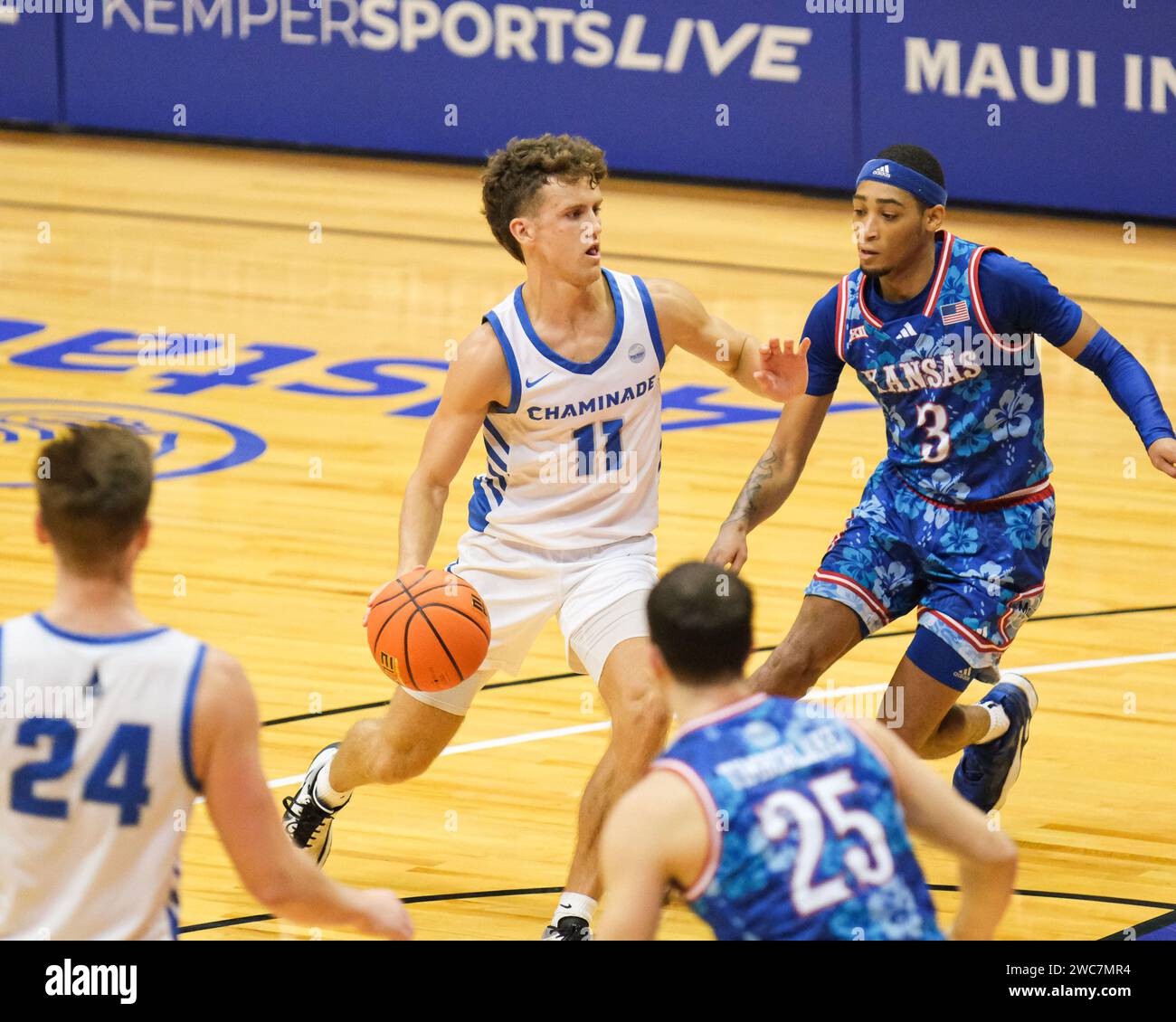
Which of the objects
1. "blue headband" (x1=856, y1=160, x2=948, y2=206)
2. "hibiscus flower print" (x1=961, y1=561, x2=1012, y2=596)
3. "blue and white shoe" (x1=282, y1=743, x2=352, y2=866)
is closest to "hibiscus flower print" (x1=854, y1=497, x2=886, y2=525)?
"hibiscus flower print" (x1=961, y1=561, x2=1012, y2=596)

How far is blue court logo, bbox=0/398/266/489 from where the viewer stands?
1105 cm

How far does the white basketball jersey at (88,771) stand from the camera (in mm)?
3570

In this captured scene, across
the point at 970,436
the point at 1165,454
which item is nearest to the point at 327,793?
the point at 970,436

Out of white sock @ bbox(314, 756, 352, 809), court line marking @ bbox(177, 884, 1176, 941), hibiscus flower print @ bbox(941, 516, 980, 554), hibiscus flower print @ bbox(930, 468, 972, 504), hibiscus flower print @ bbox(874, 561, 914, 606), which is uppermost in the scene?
hibiscus flower print @ bbox(930, 468, 972, 504)

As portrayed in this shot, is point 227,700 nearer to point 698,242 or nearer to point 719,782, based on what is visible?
point 719,782

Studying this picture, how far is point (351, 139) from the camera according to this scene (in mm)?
19297

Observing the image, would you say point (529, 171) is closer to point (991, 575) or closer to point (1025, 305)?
point (1025, 305)

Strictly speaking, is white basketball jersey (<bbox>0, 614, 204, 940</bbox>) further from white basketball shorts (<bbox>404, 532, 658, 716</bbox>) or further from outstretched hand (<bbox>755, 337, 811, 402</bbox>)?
outstretched hand (<bbox>755, 337, 811, 402</bbox>)

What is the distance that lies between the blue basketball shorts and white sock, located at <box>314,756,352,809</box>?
153cm

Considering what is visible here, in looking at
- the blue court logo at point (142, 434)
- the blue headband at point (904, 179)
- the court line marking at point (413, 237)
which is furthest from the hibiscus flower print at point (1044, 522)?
the court line marking at point (413, 237)

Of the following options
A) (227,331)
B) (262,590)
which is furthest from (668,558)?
(227,331)

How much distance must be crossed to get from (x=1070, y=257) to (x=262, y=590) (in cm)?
854

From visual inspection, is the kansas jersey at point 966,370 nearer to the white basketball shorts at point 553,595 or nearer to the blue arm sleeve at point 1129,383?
the blue arm sleeve at point 1129,383

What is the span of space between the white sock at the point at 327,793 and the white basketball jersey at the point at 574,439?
34.5 inches
